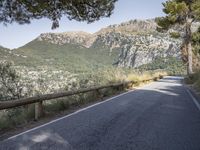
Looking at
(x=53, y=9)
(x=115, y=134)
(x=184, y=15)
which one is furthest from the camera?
(x=184, y=15)

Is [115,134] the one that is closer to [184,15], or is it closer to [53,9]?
[53,9]

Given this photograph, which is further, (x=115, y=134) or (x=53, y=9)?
(x=53, y=9)

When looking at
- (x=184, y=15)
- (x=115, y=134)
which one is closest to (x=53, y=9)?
(x=115, y=134)

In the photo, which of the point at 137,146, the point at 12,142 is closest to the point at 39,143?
the point at 12,142

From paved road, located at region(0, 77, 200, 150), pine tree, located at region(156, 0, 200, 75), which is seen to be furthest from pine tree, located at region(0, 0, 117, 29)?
pine tree, located at region(156, 0, 200, 75)

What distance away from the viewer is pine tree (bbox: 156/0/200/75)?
40.2 metres

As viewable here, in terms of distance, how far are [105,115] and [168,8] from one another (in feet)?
109

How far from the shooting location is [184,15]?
41.9 meters

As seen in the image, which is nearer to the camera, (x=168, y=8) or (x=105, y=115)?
(x=105, y=115)

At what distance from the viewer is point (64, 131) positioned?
795 centimetres

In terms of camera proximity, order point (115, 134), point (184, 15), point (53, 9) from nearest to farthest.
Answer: point (115, 134) < point (53, 9) < point (184, 15)

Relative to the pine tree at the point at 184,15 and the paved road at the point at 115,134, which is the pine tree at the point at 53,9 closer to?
the paved road at the point at 115,134

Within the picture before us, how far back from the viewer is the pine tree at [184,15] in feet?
132

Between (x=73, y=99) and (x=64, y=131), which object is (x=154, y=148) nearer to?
(x=64, y=131)
